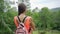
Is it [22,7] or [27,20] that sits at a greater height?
[22,7]

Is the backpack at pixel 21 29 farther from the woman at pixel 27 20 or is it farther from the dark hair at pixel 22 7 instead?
the dark hair at pixel 22 7

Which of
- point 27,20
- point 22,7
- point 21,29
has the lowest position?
point 21,29

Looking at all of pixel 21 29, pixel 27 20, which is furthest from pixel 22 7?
pixel 21 29

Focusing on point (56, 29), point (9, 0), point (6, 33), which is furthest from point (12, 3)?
point (56, 29)

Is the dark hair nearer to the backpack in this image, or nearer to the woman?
the woman

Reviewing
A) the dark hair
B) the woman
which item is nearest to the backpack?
the woman

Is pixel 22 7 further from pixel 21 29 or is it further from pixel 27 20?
pixel 21 29

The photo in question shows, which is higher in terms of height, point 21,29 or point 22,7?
point 22,7

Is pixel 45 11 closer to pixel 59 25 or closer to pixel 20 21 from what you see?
pixel 59 25

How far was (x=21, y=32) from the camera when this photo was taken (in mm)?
3254

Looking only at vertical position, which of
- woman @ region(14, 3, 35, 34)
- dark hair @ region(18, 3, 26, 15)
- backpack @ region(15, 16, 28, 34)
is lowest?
backpack @ region(15, 16, 28, 34)

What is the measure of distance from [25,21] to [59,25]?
3519cm

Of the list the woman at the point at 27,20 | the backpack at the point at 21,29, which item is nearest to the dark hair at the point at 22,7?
the woman at the point at 27,20

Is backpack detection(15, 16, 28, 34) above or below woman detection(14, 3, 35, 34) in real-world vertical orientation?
below
